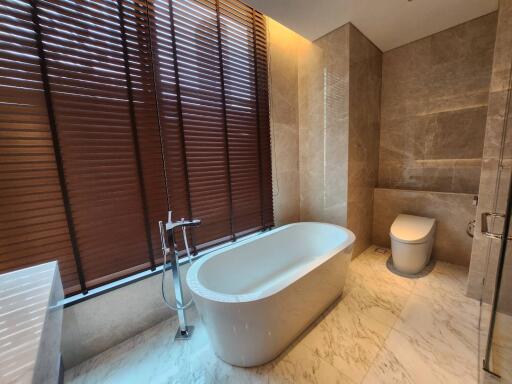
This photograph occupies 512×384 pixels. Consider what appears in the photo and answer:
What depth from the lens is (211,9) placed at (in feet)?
5.88

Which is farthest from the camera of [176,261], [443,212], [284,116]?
[284,116]

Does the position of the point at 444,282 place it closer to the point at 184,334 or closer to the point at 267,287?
the point at 267,287

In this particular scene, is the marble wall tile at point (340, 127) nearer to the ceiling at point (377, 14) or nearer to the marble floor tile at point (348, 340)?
the ceiling at point (377, 14)

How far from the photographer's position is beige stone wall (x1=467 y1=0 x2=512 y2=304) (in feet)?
4.87

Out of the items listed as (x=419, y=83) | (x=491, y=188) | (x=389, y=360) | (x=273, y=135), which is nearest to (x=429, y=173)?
(x=491, y=188)

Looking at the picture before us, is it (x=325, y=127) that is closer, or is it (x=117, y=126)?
(x=117, y=126)

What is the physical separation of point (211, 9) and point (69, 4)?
1.03 metres

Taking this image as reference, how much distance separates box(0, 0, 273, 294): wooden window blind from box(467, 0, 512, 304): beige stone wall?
1.92 meters

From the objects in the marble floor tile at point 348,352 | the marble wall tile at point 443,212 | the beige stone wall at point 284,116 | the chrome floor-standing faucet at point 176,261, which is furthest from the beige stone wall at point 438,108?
the chrome floor-standing faucet at point 176,261

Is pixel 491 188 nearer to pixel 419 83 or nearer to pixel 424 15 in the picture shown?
pixel 419 83

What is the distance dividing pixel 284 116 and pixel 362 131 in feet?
3.01

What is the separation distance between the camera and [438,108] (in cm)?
229

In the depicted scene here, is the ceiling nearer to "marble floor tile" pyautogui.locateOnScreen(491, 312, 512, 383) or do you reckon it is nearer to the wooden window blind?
the wooden window blind


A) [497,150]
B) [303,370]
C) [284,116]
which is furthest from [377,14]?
[303,370]
